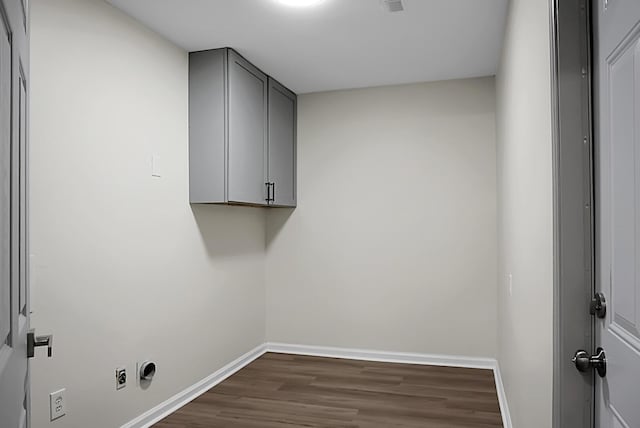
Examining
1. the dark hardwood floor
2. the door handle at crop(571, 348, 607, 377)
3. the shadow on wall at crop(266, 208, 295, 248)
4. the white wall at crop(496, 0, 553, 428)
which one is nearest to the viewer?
the door handle at crop(571, 348, 607, 377)

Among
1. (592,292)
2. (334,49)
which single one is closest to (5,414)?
(592,292)

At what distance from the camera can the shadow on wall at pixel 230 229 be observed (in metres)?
3.63

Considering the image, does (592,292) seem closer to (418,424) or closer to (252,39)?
(418,424)

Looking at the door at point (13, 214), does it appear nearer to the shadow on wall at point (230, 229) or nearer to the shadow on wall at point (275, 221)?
the shadow on wall at point (230, 229)

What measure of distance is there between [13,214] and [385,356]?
3.66 meters

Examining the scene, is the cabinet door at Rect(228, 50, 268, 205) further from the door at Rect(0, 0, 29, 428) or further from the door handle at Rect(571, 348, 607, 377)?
the door handle at Rect(571, 348, 607, 377)

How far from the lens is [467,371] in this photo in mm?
3973

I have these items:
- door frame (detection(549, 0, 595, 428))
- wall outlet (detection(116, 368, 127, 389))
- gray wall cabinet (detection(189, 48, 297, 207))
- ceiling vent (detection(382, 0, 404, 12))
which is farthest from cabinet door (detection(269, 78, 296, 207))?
door frame (detection(549, 0, 595, 428))

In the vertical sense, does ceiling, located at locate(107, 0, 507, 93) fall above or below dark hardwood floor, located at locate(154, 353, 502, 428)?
above

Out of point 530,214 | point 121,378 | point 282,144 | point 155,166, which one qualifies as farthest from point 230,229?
point 530,214

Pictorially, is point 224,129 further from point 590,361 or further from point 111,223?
point 590,361

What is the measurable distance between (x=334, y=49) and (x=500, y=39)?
3.59ft

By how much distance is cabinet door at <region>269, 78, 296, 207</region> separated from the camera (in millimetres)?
4082

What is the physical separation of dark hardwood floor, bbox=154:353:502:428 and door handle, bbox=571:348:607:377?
1881 millimetres
